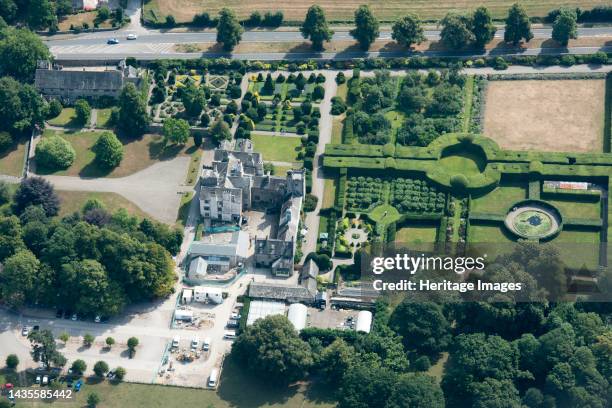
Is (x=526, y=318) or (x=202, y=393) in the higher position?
(x=526, y=318)

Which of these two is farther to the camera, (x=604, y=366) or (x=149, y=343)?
(x=149, y=343)

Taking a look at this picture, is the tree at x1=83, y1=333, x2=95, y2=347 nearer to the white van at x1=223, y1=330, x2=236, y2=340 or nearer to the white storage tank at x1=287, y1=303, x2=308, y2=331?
the white van at x1=223, y1=330, x2=236, y2=340

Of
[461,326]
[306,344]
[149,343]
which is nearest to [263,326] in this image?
[306,344]

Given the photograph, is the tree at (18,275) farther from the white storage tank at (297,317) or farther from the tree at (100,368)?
the white storage tank at (297,317)

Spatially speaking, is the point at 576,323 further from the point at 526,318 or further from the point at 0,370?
the point at 0,370

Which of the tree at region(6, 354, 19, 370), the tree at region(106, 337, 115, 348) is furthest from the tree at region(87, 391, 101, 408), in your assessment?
the tree at region(6, 354, 19, 370)

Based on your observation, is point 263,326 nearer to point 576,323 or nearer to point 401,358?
point 401,358
